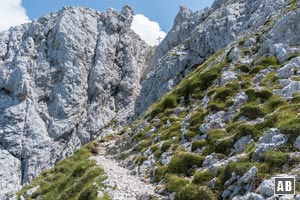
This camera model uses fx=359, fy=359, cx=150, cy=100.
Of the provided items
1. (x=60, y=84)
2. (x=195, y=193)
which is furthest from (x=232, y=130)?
(x=60, y=84)

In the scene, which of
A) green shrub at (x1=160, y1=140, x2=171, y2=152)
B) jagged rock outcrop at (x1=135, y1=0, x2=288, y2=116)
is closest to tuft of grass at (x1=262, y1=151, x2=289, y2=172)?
green shrub at (x1=160, y1=140, x2=171, y2=152)

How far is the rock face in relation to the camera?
383 ft

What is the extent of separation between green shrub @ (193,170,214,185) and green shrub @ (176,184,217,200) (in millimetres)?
703

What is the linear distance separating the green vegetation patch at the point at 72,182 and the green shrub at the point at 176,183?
493cm

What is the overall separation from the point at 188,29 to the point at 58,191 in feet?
330

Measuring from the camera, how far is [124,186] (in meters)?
29.2

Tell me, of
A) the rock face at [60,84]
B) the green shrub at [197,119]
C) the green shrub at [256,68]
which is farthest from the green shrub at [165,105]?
the rock face at [60,84]

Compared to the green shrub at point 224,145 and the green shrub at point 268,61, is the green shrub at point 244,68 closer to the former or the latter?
the green shrub at point 268,61

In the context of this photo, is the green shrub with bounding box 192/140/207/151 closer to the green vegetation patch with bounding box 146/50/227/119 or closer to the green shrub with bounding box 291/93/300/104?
the green shrub with bounding box 291/93/300/104

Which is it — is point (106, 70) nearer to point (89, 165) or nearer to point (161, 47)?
point (161, 47)

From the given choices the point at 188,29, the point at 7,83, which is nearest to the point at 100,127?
the point at 7,83

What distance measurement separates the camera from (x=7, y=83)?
127 metres

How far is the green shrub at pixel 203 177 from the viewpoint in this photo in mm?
23562

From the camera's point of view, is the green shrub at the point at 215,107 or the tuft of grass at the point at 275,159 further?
the green shrub at the point at 215,107
